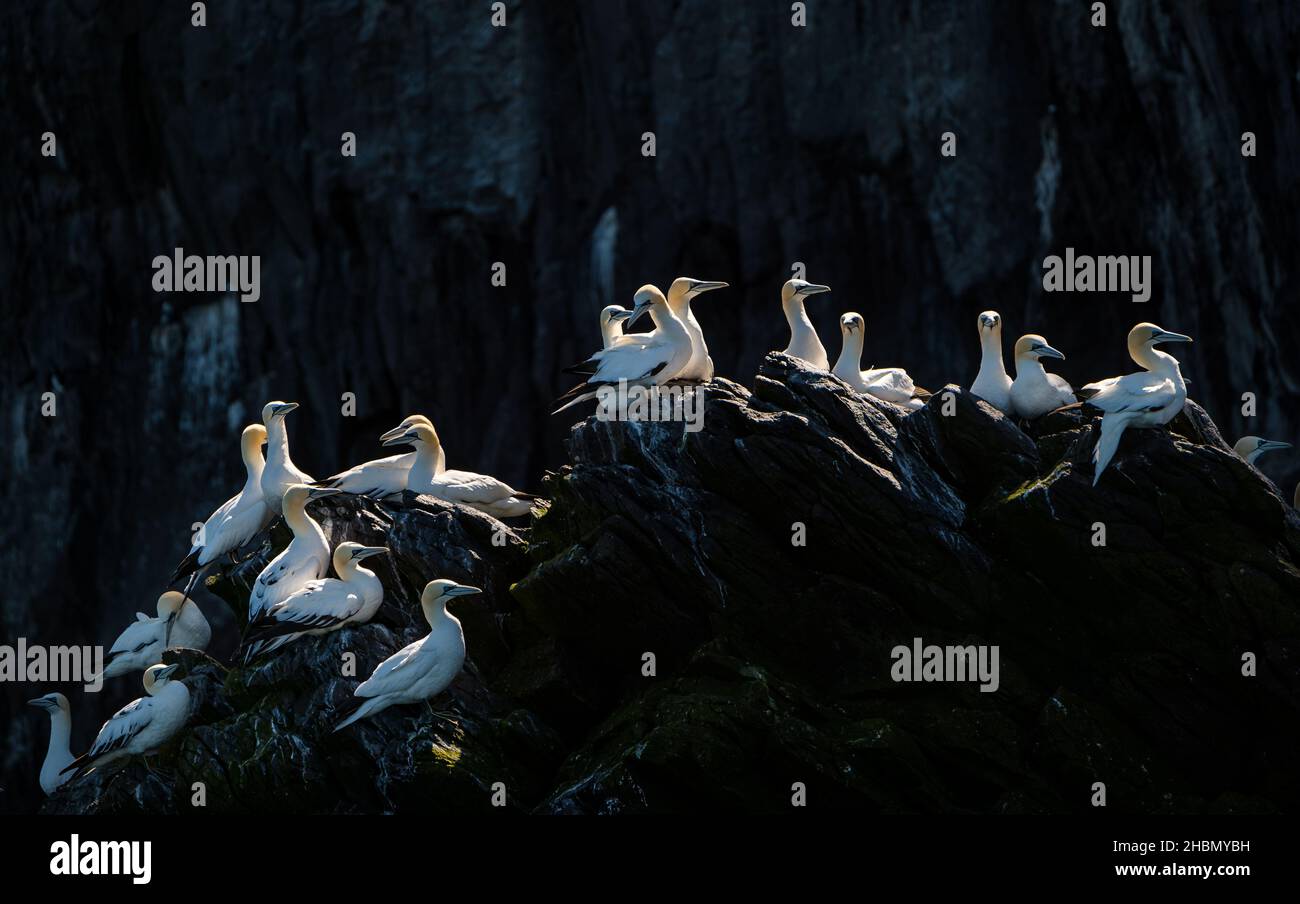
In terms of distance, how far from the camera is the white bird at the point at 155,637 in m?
24.4

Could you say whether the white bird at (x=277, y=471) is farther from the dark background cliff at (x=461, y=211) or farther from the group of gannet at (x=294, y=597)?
the dark background cliff at (x=461, y=211)

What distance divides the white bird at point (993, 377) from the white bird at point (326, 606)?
6.79 m

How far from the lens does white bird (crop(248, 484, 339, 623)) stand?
67.4ft

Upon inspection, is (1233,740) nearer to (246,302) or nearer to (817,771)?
(817,771)

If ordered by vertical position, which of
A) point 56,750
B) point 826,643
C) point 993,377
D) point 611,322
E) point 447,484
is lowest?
point 56,750

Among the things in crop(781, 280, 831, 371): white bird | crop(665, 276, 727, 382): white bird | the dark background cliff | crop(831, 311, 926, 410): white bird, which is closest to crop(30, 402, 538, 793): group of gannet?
crop(665, 276, 727, 382): white bird

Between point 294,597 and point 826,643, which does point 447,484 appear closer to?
point 294,597

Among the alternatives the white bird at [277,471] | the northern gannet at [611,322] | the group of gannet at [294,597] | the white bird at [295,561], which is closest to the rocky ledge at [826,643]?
the group of gannet at [294,597]

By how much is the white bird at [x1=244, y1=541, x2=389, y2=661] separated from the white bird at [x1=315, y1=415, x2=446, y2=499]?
247cm

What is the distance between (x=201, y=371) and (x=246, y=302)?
1765 mm

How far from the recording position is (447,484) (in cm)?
2298

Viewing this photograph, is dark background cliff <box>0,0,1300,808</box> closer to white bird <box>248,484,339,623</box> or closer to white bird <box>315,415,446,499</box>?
white bird <box>315,415,446,499</box>

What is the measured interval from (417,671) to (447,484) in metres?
4.20

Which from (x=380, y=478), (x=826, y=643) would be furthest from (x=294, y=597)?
(x=826, y=643)
